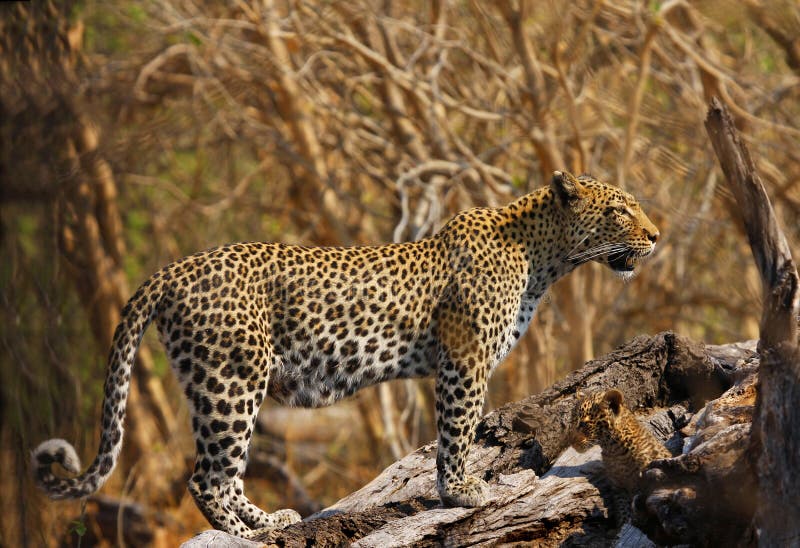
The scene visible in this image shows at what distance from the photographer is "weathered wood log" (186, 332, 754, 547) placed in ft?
21.4

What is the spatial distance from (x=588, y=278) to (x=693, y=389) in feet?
17.0

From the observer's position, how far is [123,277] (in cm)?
1445

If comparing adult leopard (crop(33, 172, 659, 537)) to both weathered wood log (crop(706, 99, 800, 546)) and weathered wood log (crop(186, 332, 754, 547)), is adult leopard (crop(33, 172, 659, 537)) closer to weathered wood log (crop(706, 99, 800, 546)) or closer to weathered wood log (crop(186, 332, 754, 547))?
weathered wood log (crop(186, 332, 754, 547))

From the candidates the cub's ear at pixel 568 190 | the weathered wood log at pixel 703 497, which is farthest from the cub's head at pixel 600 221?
the weathered wood log at pixel 703 497

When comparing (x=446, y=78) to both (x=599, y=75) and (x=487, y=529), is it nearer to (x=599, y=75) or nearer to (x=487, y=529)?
(x=599, y=75)

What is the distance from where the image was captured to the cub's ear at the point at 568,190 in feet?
25.5

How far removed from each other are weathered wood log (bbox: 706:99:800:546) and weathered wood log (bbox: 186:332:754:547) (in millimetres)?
1288

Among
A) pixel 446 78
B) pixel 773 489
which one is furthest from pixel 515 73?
pixel 773 489

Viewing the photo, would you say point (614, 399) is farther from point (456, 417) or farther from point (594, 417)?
point (456, 417)

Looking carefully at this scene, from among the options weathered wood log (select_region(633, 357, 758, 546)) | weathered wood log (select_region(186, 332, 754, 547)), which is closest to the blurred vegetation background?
weathered wood log (select_region(186, 332, 754, 547))

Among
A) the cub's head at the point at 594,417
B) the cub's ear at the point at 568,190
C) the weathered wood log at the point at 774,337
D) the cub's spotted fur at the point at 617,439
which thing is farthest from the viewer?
the cub's ear at the point at 568,190

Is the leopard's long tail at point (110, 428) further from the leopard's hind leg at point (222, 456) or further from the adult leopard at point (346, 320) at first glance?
the leopard's hind leg at point (222, 456)

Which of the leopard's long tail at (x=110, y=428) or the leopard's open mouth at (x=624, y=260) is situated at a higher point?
the leopard's open mouth at (x=624, y=260)

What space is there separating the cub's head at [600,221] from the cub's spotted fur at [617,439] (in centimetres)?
126
